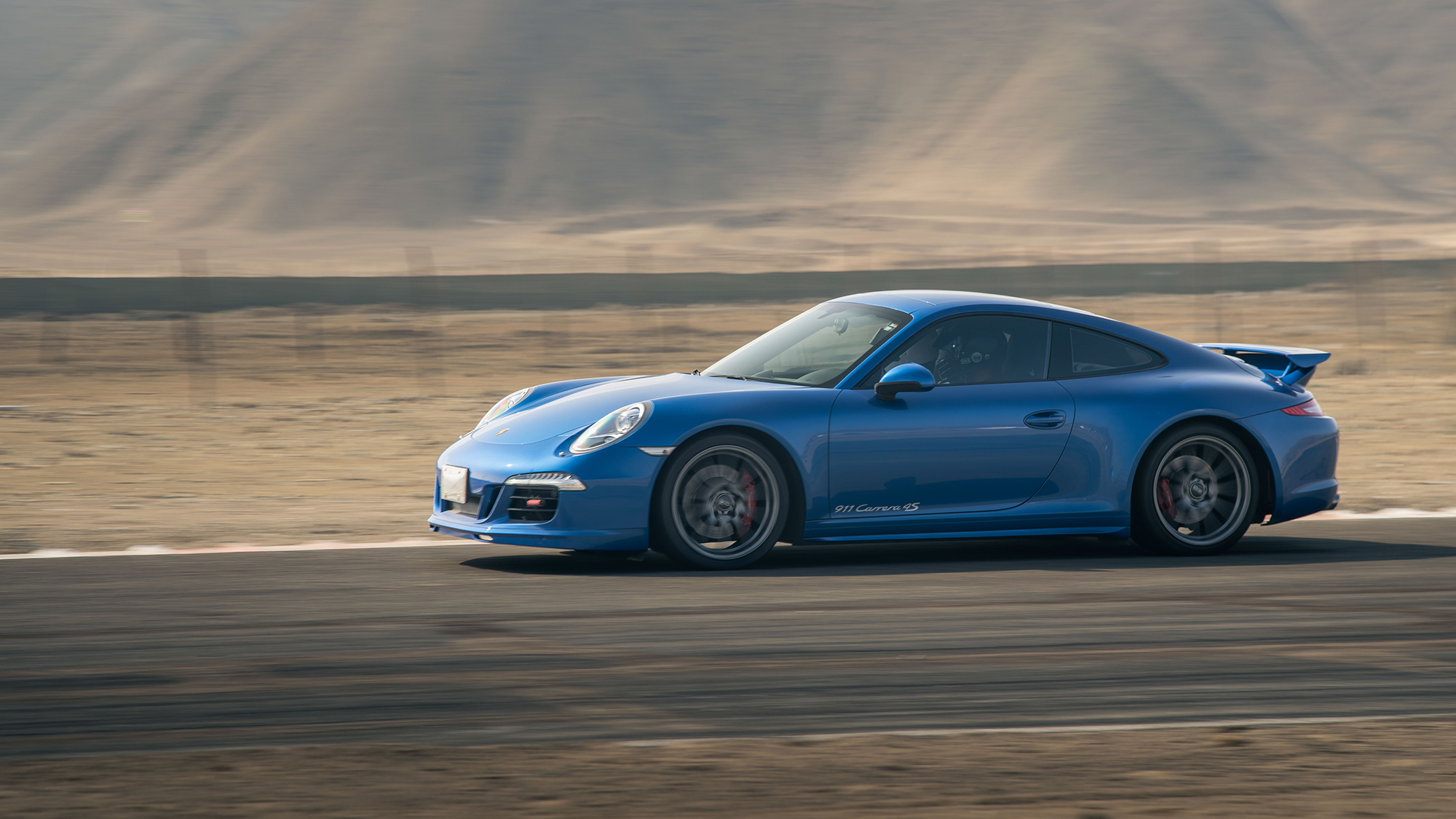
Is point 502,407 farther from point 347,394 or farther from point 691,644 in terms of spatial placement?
point 347,394

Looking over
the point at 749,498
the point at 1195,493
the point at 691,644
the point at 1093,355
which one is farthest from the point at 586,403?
the point at 1195,493

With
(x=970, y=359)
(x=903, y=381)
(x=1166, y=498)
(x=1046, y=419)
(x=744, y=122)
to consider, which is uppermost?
(x=744, y=122)

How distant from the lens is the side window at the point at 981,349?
7.98 metres

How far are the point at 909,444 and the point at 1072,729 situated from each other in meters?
2.85

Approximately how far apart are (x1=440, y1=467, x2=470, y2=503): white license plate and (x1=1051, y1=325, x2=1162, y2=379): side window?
2.81 metres

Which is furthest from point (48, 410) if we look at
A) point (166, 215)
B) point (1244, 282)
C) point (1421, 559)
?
point (166, 215)

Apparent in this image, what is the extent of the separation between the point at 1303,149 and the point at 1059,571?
9830cm

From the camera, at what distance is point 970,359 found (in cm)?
805

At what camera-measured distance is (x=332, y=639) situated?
20.5ft

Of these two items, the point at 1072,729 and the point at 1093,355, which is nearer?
the point at 1072,729

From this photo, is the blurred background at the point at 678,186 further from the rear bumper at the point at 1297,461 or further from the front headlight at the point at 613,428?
the front headlight at the point at 613,428

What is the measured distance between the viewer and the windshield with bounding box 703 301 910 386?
8008 millimetres

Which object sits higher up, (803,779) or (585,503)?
(585,503)

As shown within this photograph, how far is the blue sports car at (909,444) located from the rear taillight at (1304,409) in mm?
14
